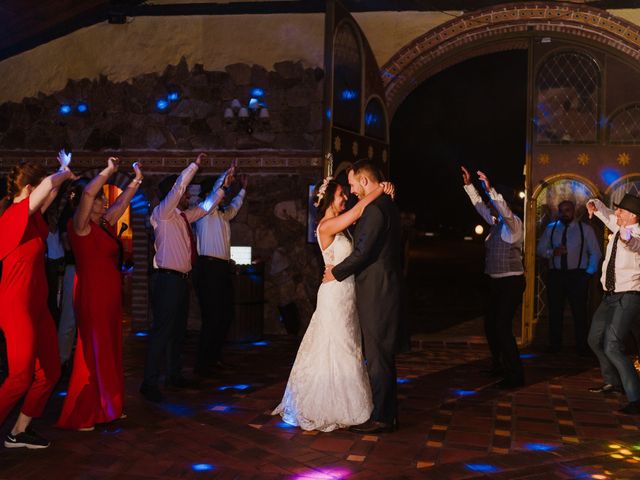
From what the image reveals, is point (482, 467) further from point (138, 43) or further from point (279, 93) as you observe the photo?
point (138, 43)

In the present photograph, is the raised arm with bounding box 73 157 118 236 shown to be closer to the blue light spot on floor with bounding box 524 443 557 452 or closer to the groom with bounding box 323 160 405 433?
the groom with bounding box 323 160 405 433

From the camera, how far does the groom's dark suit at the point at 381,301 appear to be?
17.1ft

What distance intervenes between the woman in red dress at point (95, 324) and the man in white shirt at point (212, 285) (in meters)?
1.86

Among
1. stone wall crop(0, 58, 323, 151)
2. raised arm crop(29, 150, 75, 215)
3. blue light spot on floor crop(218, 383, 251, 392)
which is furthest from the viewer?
stone wall crop(0, 58, 323, 151)

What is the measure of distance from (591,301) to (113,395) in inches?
253

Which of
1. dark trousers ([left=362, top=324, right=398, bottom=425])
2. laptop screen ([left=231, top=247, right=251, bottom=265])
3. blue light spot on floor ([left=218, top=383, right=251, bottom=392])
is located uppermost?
laptop screen ([left=231, top=247, right=251, bottom=265])

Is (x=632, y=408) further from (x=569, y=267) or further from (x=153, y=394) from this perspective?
(x=153, y=394)

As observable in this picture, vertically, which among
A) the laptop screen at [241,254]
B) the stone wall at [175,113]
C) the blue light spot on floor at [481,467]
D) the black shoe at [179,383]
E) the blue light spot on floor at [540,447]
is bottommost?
the blue light spot on floor at [481,467]

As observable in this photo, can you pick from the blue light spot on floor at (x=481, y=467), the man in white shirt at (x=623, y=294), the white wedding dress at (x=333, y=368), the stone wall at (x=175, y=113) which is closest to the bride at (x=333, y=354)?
the white wedding dress at (x=333, y=368)

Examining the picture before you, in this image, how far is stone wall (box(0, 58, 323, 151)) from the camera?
10.0 m

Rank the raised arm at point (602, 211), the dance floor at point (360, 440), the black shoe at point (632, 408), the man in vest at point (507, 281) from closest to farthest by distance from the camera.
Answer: the dance floor at point (360, 440), the black shoe at point (632, 408), the raised arm at point (602, 211), the man in vest at point (507, 281)

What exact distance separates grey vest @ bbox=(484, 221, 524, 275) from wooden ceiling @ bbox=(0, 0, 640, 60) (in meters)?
4.17

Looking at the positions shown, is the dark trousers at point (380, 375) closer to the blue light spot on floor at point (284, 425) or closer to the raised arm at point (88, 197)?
the blue light spot on floor at point (284, 425)

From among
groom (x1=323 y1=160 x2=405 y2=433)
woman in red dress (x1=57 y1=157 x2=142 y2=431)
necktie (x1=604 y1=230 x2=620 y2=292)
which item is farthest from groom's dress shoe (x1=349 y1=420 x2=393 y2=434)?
necktie (x1=604 y1=230 x2=620 y2=292)
